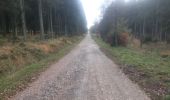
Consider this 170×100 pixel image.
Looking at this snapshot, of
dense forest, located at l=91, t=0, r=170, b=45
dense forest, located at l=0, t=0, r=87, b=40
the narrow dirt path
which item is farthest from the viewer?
dense forest, located at l=91, t=0, r=170, b=45

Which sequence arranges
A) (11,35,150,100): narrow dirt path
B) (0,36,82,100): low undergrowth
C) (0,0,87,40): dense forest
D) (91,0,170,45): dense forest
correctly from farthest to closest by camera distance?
(91,0,170,45): dense forest < (0,0,87,40): dense forest < (0,36,82,100): low undergrowth < (11,35,150,100): narrow dirt path

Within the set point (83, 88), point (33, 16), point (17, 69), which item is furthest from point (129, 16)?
point (83, 88)

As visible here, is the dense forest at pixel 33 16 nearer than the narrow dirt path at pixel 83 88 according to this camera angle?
No

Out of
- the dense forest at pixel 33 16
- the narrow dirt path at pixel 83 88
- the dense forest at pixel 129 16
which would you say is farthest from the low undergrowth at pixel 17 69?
the dense forest at pixel 129 16

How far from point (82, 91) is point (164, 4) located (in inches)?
1517

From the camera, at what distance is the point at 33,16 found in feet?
174

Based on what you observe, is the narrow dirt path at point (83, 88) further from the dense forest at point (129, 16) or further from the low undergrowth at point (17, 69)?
the dense forest at point (129, 16)

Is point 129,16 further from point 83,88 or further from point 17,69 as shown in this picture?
point 83,88

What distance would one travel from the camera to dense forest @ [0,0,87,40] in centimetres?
3631

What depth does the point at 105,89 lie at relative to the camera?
983 cm

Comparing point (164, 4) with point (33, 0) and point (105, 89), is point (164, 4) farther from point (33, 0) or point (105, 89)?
point (105, 89)

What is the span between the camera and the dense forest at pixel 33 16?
3631cm

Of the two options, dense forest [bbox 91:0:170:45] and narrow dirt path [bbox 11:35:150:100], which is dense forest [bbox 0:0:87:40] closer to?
dense forest [bbox 91:0:170:45]

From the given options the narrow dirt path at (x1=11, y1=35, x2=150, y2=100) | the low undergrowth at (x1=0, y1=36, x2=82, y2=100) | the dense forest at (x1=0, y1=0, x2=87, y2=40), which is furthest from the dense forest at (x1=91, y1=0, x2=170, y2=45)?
the narrow dirt path at (x1=11, y1=35, x2=150, y2=100)
